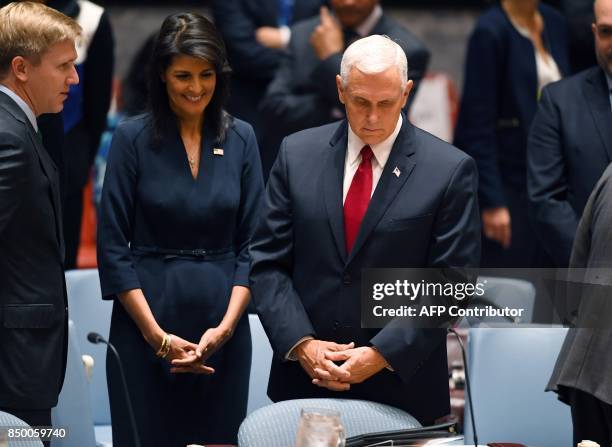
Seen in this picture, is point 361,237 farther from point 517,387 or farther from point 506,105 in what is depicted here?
point 506,105

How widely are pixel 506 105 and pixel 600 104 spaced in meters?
1.00

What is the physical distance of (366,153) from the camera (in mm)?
3520

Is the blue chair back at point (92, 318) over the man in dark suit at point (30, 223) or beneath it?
beneath

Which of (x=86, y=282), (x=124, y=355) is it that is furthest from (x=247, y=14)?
(x=124, y=355)

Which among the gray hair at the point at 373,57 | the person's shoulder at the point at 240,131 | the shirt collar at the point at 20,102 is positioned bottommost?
the person's shoulder at the point at 240,131

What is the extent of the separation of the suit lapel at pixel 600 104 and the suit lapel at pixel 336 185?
44.1 inches

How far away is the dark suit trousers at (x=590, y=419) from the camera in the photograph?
11.1 feet

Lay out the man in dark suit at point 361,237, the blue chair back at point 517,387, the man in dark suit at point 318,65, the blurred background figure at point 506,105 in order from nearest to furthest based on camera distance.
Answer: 1. the man in dark suit at point 361,237
2. the blue chair back at point 517,387
3. the man in dark suit at point 318,65
4. the blurred background figure at point 506,105

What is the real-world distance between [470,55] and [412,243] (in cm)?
207

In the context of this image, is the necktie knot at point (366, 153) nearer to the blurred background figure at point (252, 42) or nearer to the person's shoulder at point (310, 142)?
the person's shoulder at point (310, 142)

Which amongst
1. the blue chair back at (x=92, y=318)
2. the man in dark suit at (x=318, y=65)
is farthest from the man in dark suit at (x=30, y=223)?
the man in dark suit at (x=318, y=65)

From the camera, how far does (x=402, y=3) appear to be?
270 inches

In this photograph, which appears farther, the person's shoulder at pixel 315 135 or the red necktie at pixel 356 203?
the person's shoulder at pixel 315 135

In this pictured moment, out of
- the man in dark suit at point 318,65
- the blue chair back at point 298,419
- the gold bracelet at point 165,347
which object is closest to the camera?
the blue chair back at point 298,419
